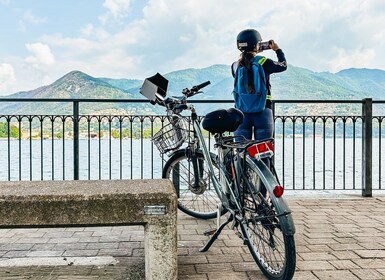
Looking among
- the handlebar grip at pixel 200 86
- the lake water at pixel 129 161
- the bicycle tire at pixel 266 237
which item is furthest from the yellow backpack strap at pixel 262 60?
the lake water at pixel 129 161

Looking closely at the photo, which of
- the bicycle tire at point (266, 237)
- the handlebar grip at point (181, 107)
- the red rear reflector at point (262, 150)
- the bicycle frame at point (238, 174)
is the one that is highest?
the handlebar grip at point (181, 107)

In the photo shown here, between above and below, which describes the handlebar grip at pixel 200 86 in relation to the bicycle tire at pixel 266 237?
above

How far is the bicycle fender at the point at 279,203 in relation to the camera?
232 centimetres

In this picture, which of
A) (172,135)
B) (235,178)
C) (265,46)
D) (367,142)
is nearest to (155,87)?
(172,135)

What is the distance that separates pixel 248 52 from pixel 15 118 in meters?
3.17

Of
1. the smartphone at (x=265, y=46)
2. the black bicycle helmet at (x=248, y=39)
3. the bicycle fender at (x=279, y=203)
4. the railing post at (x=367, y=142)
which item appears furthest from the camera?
the railing post at (x=367, y=142)

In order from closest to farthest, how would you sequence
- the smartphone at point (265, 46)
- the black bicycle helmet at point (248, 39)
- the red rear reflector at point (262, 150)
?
the red rear reflector at point (262, 150) < the black bicycle helmet at point (248, 39) < the smartphone at point (265, 46)

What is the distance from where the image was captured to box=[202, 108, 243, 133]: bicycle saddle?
2834 millimetres

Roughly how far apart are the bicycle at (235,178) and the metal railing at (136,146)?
1.54 metres

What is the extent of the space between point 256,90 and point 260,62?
0.23m

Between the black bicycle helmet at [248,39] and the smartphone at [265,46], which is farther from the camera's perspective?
the smartphone at [265,46]

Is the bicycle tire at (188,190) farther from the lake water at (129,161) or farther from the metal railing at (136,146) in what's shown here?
the lake water at (129,161)

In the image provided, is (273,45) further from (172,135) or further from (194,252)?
(194,252)

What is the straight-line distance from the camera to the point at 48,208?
2.26 metres
